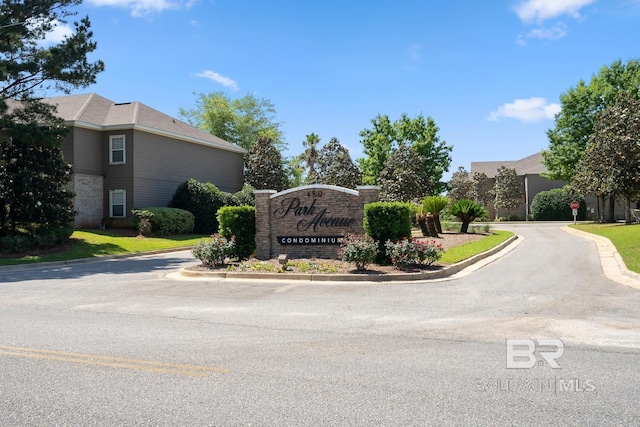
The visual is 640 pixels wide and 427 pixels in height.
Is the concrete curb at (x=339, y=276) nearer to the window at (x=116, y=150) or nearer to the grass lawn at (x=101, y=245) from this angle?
the grass lawn at (x=101, y=245)

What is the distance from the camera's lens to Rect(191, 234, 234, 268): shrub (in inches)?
632

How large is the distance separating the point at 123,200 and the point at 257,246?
54.7 ft

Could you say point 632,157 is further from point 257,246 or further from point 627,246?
point 257,246

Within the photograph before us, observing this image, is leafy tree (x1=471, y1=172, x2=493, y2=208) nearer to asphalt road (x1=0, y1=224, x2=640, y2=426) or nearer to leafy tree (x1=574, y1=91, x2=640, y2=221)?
leafy tree (x1=574, y1=91, x2=640, y2=221)

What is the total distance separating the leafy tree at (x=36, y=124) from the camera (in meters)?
23.1

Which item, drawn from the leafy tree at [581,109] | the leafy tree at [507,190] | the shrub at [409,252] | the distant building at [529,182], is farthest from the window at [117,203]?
the distant building at [529,182]

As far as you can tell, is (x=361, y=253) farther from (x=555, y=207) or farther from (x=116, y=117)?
(x=555, y=207)

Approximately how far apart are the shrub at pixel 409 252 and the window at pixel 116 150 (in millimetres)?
21970

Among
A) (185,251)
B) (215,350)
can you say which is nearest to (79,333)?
(215,350)

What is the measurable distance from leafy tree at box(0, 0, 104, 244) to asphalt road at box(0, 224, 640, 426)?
43.7 ft

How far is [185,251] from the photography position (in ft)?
84.5

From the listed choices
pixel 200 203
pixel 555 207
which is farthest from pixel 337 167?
pixel 555 207

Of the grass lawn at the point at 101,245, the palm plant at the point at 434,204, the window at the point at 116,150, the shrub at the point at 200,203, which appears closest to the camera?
the grass lawn at the point at 101,245

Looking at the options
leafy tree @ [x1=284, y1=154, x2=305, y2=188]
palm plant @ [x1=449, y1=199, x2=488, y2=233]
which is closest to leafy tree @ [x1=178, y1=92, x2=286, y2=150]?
leafy tree @ [x1=284, y1=154, x2=305, y2=188]
